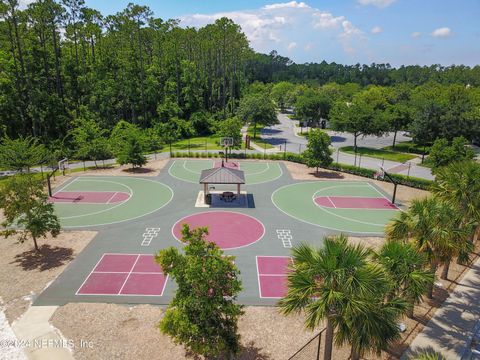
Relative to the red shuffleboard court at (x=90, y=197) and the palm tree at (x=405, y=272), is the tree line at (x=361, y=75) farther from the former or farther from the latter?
the palm tree at (x=405, y=272)

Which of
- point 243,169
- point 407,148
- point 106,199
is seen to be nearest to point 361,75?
point 407,148

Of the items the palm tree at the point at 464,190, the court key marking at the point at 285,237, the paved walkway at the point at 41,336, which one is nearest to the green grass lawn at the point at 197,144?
the court key marking at the point at 285,237

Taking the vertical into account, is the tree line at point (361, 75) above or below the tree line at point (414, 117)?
above

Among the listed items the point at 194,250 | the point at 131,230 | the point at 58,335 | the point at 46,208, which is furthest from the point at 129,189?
the point at 194,250

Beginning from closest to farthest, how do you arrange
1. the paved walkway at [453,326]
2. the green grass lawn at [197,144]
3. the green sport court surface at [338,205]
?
the paved walkway at [453,326] < the green sport court surface at [338,205] < the green grass lawn at [197,144]

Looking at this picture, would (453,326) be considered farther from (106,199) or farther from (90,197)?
(90,197)

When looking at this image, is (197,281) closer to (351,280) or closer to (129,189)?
(351,280)
